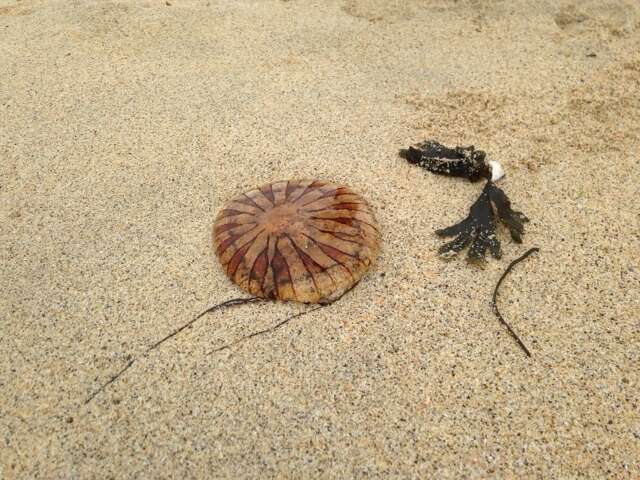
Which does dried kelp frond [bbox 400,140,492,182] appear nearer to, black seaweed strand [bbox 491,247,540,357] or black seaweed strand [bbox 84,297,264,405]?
black seaweed strand [bbox 491,247,540,357]

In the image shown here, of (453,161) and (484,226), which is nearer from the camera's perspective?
(484,226)

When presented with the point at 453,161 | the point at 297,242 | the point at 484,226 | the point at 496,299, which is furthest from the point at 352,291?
the point at 453,161

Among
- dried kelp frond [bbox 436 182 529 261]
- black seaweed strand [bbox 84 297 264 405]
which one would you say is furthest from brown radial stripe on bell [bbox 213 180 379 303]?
dried kelp frond [bbox 436 182 529 261]

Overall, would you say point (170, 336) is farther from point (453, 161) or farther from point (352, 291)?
point (453, 161)

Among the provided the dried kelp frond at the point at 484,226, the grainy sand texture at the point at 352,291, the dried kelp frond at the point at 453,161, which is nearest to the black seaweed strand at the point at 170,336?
the grainy sand texture at the point at 352,291

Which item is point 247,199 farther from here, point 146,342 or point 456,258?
point 456,258

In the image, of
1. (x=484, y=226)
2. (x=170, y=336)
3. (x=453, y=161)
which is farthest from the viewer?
(x=453, y=161)
